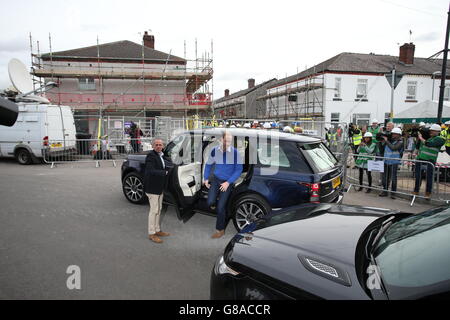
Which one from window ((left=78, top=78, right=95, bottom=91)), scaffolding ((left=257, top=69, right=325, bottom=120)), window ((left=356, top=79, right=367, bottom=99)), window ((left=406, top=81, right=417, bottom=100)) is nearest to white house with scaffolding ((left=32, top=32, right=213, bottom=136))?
window ((left=78, top=78, right=95, bottom=91))

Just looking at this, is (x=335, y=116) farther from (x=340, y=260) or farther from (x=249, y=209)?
(x=340, y=260)

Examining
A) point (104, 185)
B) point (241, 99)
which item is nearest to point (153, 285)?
point (104, 185)

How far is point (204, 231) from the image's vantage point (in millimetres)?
5078

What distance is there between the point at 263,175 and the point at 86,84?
23.6 metres

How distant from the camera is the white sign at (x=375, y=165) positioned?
755 cm

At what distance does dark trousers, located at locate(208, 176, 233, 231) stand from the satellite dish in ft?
35.7

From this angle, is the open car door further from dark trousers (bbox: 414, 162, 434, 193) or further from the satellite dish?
the satellite dish

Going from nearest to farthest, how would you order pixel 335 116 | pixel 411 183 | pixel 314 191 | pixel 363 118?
1. pixel 314 191
2. pixel 411 183
3. pixel 335 116
4. pixel 363 118

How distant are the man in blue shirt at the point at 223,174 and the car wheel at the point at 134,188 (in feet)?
6.82

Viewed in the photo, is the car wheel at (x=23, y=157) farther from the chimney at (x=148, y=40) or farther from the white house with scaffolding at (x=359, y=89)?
the white house with scaffolding at (x=359, y=89)

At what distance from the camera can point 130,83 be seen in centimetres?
2369

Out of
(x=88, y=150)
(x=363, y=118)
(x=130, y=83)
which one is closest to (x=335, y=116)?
(x=363, y=118)

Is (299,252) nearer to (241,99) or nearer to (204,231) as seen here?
(204,231)

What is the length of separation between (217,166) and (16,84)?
11147mm
